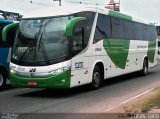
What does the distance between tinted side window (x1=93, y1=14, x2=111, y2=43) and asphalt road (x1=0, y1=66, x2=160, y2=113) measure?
199cm

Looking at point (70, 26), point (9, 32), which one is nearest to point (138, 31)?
point (9, 32)

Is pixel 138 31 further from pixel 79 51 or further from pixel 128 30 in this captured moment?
pixel 79 51

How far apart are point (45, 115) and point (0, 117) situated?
3.56 feet

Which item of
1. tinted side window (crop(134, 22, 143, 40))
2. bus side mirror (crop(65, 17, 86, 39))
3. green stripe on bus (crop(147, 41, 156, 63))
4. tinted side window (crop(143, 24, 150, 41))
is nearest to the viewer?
bus side mirror (crop(65, 17, 86, 39))

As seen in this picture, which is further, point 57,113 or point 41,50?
point 41,50

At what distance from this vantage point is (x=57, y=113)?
10.8 meters

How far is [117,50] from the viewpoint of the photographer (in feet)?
61.0

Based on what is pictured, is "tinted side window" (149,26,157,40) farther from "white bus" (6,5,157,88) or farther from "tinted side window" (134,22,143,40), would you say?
"white bus" (6,5,157,88)

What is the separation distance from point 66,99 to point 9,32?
14.7ft

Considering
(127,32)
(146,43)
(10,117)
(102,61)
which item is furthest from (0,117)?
(146,43)

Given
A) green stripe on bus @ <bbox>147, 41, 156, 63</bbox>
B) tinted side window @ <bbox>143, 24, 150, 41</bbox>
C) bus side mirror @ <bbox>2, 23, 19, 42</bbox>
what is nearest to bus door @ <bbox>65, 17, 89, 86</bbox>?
bus side mirror @ <bbox>2, 23, 19, 42</bbox>

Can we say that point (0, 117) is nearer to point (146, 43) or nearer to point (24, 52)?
point (24, 52)

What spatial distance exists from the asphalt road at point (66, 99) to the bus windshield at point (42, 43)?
1241 mm

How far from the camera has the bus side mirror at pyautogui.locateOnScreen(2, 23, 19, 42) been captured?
51.0ft
